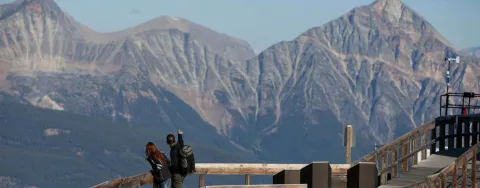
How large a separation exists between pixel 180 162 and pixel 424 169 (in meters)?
8.35

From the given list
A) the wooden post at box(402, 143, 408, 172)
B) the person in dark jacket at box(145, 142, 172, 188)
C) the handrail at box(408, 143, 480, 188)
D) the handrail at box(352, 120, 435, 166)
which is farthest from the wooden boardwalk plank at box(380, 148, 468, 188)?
the person in dark jacket at box(145, 142, 172, 188)

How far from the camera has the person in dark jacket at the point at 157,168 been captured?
18359mm

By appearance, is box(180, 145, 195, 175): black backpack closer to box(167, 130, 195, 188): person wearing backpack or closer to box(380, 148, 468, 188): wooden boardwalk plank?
box(167, 130, 195, 188): person wearing backpack

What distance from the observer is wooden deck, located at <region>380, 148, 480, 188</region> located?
22797mm

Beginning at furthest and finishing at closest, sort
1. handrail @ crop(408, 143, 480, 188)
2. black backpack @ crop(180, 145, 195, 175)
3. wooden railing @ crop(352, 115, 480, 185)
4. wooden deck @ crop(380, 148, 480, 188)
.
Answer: wooden railing @ crop(352, 115, 480, 185) → wooden deck @ crop(380, 148, 480, 188) → black backpack @ crop(180, 145, 195, 175) → handrail @ crop(408, 143, 480, 188)

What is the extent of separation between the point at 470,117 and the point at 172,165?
12804 mm

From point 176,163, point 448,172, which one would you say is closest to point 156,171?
point 176,163

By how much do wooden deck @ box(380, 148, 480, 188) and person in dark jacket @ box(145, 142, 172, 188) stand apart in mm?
4704

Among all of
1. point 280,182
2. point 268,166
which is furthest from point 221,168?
point 280,182

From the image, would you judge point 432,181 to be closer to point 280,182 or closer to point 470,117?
point 280,182

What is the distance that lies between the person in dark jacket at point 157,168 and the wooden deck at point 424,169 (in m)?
4.70

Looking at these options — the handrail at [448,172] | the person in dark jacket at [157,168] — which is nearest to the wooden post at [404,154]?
the handrail at [448,172]

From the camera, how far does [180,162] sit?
1872 cm

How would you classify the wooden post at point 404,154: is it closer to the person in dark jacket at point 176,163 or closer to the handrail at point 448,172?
the handrail at point 448,172
